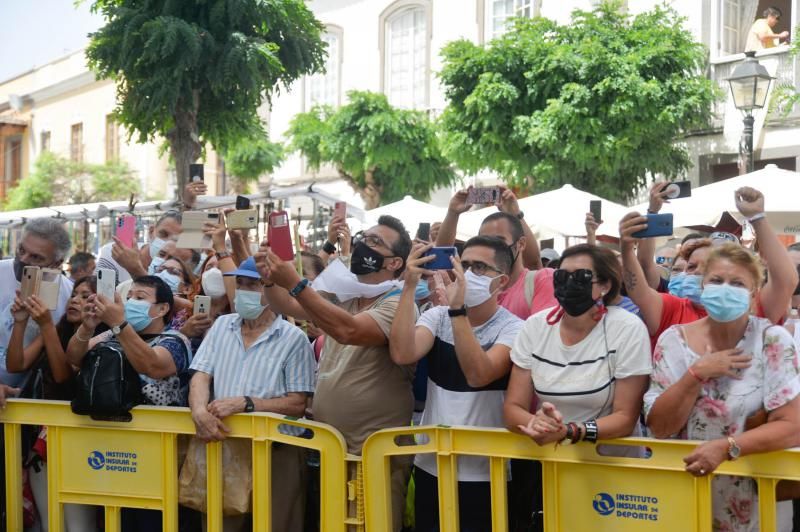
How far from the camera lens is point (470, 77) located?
18.6 metres

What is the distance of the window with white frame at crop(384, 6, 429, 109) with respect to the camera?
26.3 meters

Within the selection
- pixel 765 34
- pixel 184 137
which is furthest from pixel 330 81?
pixel 184 137

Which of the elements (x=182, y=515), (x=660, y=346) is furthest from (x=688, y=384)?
(x=182, y=515)

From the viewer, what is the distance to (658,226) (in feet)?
14.5

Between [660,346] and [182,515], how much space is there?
2.50 m

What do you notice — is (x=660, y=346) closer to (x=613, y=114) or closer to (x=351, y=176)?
(x=613, y=114)

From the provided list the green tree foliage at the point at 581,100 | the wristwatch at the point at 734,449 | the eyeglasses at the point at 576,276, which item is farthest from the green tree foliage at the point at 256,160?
the wristwatch at the point at 734,449

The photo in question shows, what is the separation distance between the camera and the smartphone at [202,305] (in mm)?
5461

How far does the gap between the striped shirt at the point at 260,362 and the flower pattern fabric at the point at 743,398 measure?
1783 millimetres

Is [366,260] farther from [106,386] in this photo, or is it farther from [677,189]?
[677,189]

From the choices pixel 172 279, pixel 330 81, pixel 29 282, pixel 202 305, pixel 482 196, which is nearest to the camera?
pixel 29 282

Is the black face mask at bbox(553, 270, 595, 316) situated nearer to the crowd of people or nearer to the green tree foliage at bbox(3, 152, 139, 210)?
the crowd of people

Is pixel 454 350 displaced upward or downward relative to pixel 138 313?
downward

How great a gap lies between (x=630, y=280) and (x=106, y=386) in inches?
99.1
